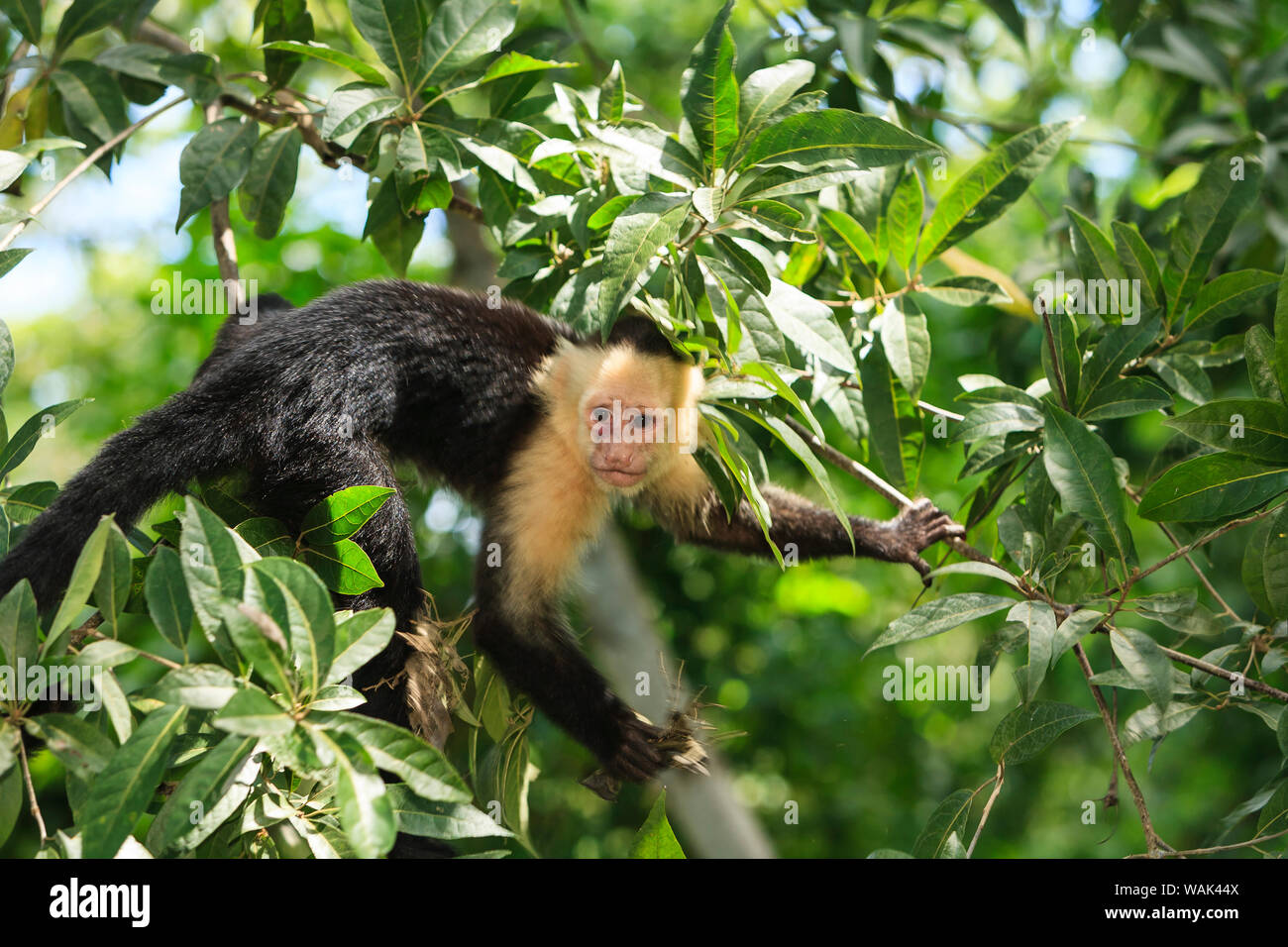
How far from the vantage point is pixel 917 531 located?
3213 millimetres

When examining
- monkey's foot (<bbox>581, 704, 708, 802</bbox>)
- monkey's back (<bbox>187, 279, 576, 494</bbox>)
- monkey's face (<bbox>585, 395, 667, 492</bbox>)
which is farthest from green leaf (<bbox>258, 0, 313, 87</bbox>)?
monkey's foot (<bbox>581, 704, 708, 802</bbox>)

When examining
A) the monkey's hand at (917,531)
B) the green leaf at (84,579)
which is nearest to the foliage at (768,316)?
the green leaf at (84,579)

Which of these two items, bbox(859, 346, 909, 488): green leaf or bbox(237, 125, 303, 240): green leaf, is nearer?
bbox(859, 346, 909, 488): green leaf

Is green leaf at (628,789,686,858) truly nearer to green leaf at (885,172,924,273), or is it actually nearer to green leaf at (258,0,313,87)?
green leaf at (885,172,924,273)

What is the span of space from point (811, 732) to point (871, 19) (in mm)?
5627

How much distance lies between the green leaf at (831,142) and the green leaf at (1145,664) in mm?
1143

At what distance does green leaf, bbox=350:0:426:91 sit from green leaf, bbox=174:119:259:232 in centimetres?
54

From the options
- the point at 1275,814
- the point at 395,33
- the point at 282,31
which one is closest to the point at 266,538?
the point at 395,33

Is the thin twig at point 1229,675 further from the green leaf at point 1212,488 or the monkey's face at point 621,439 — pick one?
the monkey's face at point 621,439

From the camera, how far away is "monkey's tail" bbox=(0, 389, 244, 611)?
7.18 ft

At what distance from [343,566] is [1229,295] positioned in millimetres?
2438

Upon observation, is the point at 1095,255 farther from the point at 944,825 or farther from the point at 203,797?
the point at 203,797

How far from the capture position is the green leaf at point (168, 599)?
180 centimetres

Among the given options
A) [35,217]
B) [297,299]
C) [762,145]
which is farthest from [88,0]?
[297,299]
